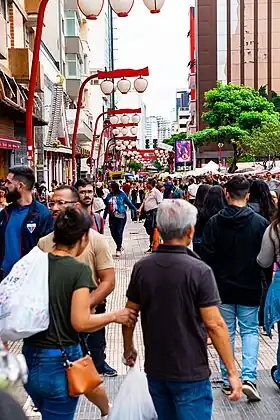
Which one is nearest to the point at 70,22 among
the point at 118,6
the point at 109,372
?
the point at 118,6

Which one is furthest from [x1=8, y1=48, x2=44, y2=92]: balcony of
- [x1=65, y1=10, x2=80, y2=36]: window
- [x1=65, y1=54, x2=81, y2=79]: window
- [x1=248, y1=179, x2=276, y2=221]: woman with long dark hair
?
[x1=65, y1=10, x2=80, y2=36]: window

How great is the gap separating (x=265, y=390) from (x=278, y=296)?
38.1 inches

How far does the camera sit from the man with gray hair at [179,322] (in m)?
3.65

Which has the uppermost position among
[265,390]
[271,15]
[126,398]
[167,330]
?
[271,15]

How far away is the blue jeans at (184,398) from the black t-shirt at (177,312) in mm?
47

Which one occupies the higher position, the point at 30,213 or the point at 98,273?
the point at 30,213

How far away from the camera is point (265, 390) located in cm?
607

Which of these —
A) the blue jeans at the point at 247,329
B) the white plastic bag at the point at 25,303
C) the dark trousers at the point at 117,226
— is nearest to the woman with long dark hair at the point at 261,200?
the blue jeans at the point at 247,329

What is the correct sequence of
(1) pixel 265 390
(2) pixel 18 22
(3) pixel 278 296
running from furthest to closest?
(2) pixel 18 22 < (1) pixel 265 390 < (3) pixel 278 296

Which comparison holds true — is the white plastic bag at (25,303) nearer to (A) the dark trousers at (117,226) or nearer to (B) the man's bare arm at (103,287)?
(B) the man's bare arm at (103,287)

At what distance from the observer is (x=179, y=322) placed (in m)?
3.67

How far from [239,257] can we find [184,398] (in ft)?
7.38

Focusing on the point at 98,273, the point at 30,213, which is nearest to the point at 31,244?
the point at 30,213

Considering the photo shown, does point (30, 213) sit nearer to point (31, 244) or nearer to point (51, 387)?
point (31, 244)
